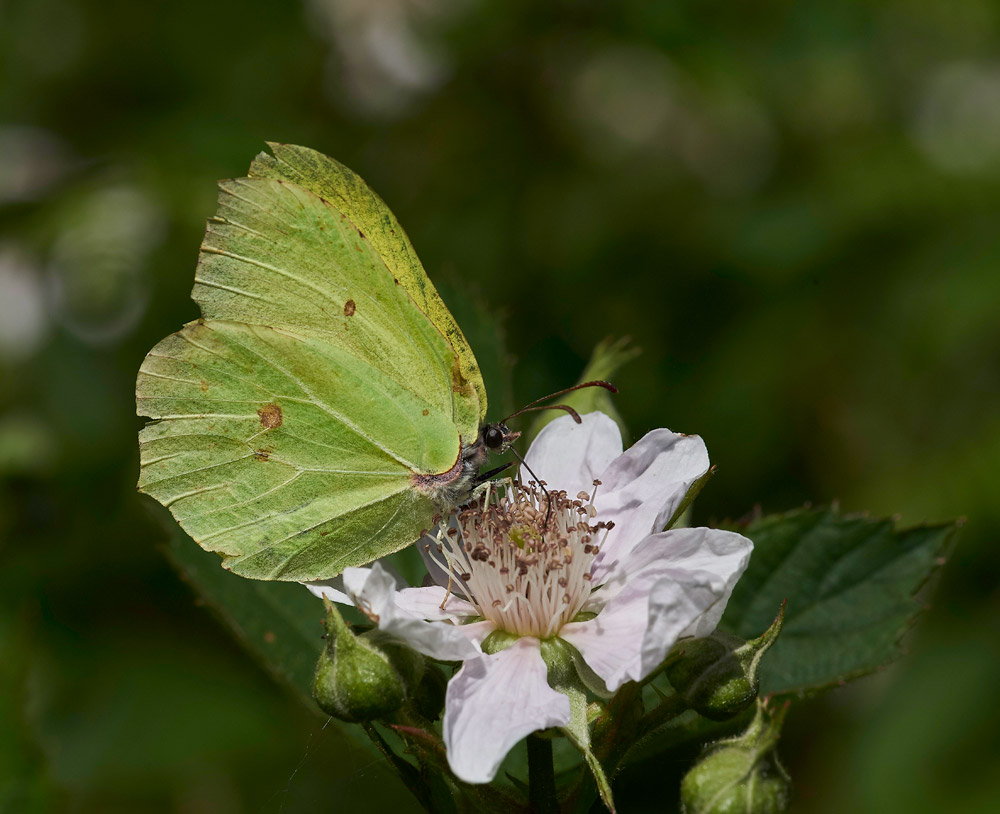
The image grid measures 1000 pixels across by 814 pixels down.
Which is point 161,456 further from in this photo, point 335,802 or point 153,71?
point 153,71

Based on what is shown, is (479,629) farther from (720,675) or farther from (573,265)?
(573,265)

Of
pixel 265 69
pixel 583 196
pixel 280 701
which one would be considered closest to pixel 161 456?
pixel 280 701

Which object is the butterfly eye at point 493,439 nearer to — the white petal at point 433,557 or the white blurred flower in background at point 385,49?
the white petal at point 433,557

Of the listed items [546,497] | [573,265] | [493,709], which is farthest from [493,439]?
[573,265]

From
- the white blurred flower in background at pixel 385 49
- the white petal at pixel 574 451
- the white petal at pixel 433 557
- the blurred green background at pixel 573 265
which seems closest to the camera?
the white petal at pixel 433 557

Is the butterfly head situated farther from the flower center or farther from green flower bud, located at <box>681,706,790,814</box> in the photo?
green flower bud, located at <box>681,706,790,814</box>

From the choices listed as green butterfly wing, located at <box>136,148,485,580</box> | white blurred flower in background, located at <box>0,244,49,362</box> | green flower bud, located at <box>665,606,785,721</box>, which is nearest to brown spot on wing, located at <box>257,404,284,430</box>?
green butterfly wing, located at <box>136,148,485,580</box>

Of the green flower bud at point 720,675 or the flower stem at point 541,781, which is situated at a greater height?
the green flower bud at point 720,675

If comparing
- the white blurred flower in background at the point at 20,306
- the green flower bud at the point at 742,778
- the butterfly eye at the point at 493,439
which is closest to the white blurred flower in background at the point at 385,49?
the white blurred flower in background at the point at 20,306
